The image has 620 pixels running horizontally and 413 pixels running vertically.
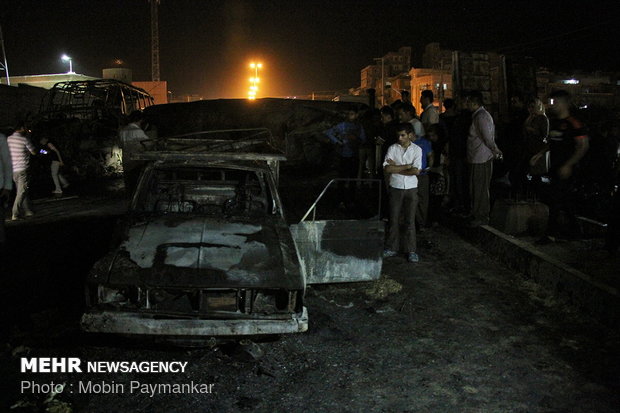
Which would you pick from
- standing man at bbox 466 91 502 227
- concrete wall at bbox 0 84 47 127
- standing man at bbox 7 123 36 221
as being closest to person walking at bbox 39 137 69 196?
standing man at bbox 7 123 36 221

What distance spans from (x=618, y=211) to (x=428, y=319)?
106 inches

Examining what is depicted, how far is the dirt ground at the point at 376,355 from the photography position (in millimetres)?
3223

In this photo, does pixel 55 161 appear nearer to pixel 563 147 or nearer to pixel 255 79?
Answer: pixel 563 147

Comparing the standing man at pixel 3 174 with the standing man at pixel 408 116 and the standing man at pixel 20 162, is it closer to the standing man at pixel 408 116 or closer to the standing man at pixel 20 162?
the standing man at pixel 20 162

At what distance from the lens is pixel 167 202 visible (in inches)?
215

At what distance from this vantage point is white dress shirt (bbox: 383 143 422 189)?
6234 mm

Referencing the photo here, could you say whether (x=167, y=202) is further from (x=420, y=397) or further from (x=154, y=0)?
(x=154, y=0)

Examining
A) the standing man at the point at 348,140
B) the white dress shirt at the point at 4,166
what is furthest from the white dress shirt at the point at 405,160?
the white dress shirt at the point at 4,166

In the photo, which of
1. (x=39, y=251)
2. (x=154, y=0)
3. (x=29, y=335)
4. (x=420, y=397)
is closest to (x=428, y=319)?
(x=420, y=397)

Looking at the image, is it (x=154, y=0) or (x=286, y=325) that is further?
(x=154, y=0)

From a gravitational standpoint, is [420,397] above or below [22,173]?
below

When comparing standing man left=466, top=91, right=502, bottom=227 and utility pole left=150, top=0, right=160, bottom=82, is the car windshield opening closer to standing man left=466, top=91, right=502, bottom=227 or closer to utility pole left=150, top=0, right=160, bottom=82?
standing man left=466, top=91, right=502, bottom=227

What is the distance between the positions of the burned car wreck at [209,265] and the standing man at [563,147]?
110 inches

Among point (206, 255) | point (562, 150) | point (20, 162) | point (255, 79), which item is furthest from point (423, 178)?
point (255, 79)
